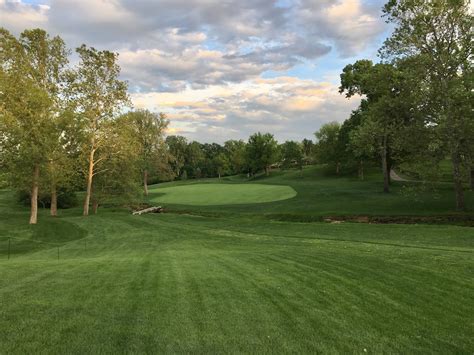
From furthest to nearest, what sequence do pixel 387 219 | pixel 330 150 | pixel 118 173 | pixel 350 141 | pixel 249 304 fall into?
pixel 330 150 < pixel 118 173 < pixel 350 141 < pixel 387 219 < pixel 249 304

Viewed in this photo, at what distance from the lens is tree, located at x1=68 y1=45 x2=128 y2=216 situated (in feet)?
122

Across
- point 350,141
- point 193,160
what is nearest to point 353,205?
point 350,141

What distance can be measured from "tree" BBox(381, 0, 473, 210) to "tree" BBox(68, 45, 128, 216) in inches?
1067

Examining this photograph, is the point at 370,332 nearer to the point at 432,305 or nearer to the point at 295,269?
the point at 432,305

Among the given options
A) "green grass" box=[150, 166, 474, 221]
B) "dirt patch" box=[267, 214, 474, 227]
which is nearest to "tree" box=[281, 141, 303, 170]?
"green grass" box=[150, 166, 474, 221]

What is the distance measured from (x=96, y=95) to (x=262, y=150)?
195ft

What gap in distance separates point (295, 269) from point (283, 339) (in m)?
4.91

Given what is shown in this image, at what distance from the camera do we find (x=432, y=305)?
7.39 m

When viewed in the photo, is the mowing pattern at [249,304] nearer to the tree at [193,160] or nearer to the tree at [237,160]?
the tree at [237,160]

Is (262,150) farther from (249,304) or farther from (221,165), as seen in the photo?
(249,304)

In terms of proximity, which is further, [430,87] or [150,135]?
[150,135]

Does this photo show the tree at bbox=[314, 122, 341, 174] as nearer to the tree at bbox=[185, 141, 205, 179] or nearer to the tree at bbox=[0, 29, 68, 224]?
the tree at bbox=[0, 29, 68, 224]

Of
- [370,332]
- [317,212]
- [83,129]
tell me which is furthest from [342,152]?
[370,332]

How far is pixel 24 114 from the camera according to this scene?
29.0 metres
